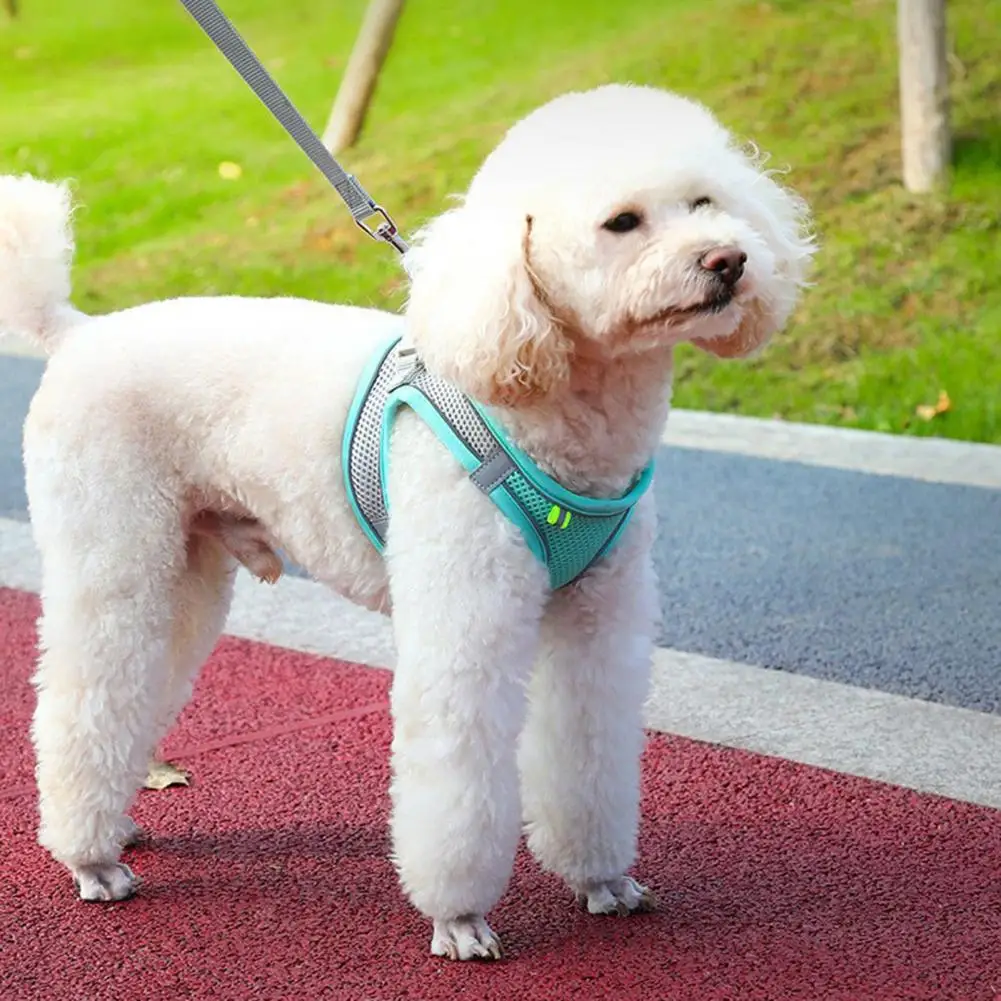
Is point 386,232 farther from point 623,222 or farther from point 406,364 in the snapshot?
point 623,222

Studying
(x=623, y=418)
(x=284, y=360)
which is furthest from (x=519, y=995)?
(x=284, y=360)

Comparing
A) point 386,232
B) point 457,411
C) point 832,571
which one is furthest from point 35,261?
point 832,571

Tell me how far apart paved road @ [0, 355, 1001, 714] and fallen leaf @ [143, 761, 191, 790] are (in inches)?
55.1

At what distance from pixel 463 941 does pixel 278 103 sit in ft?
4.95

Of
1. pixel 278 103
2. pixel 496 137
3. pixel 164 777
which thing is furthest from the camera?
pixel 496 137

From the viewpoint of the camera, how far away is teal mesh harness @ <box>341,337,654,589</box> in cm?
262

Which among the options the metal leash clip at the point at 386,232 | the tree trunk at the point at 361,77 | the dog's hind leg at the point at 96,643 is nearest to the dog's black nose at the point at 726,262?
the metal leash clip at the point at 386,232

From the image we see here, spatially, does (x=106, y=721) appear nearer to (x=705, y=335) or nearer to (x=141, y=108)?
(x=705, y=335)

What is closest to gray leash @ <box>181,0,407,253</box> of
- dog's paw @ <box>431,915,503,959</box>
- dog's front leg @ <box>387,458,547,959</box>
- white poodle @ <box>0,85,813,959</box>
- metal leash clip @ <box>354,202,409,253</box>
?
metal leash clip @ <box>354,202,409,253</box>

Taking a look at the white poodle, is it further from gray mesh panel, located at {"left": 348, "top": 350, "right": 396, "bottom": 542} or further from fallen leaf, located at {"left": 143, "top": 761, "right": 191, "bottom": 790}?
fallen leaf, located at {"left": 143, "top": 761, "right": 191, "bottom": 790}

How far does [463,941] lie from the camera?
2.73 metres

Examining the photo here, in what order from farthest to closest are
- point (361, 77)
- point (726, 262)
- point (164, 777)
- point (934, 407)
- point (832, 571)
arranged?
point (361, 77), point (934, 407), point (832, 571), point (164, 777), point (726, 262)

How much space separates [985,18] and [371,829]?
690 centimetres

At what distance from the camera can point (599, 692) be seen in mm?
2812
